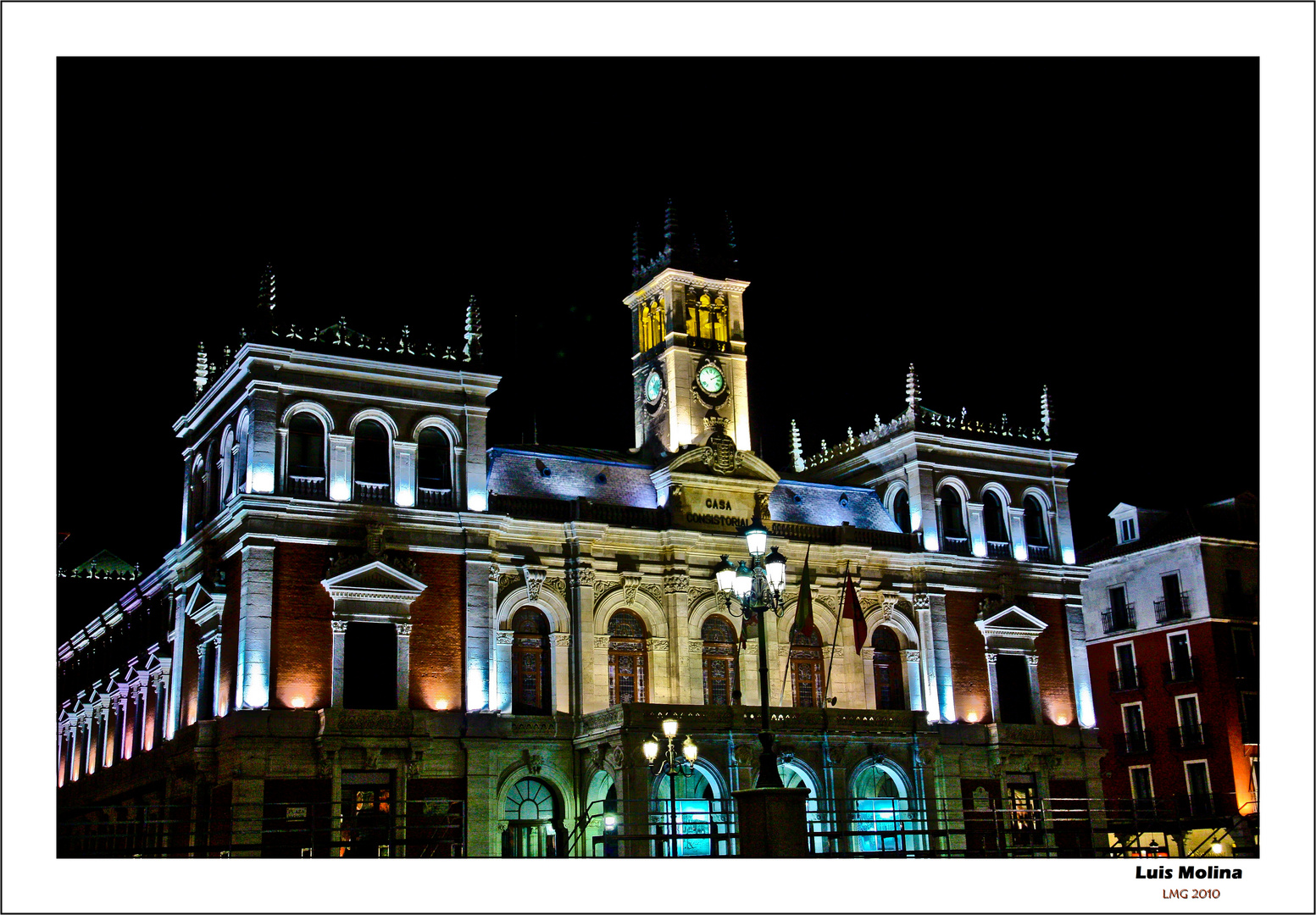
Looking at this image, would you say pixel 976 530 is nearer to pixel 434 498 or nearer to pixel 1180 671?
pixel 1180 671

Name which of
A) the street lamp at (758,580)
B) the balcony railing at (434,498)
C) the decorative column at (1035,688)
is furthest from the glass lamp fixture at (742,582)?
the decorative column at (1035,688)

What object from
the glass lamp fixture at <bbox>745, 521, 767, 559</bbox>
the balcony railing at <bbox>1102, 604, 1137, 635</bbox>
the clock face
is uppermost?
Answer: the clock face

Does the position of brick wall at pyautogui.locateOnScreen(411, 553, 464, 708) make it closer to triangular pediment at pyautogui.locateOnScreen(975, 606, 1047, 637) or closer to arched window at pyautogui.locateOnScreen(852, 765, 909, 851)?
arched window at pyautogui.locateOnScreen(852, 765, 909, 851)

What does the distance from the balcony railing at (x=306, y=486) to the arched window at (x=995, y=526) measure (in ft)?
88.6

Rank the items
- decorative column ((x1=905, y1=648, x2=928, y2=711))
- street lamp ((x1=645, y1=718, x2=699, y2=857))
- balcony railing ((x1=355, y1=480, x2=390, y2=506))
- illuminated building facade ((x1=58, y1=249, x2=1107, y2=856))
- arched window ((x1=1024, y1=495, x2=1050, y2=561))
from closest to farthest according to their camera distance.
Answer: street lamp ((x1=645, y1=718, x2=699, y2=857)) < illuminated building facade ((x1=58, y1=249, x2=1107, y2=856)) < balcony railing ((x1=355, y1=480, x2=390, y2=506)) < decorative column ((x1=905, y1=648, x2=928, y2=711)) < arched window ((x1=1024, y1=495, x2=1050, y2=561))

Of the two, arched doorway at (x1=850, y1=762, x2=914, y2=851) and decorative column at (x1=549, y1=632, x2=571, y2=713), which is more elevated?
decorative column at (x1=549, y1=632, x2=571, y2=713)

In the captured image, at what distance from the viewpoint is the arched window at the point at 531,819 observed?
47.0 metres

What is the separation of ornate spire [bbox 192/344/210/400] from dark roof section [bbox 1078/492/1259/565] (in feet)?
134

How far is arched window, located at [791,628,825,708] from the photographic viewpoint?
53.6m

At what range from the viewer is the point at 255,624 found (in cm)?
4488

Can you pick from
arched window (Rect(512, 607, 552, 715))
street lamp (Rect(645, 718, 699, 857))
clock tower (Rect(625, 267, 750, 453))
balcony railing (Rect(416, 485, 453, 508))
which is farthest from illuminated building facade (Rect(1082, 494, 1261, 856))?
balcony railing (Rect(416, 485, 453, 508))

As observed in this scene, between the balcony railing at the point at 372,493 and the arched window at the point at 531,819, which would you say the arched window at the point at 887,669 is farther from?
the balcony railing at the point at 372,493

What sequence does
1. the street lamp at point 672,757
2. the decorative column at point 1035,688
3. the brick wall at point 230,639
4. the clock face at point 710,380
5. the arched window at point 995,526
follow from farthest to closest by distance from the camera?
the arched window at point 995,526 → the decorative column at point 1035,688 → the clock face at point 710,380 → the brick wall at point 230,639 → the street lamp at point 672,757

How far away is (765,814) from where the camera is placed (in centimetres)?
2664
